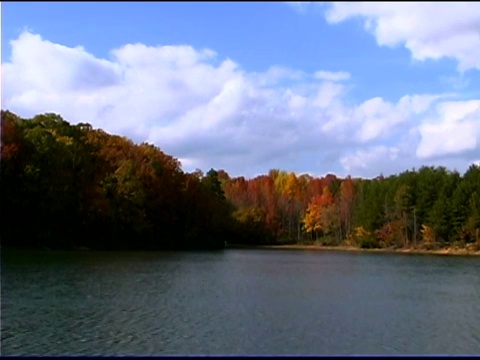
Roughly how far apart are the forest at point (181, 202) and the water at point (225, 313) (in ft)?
42.2

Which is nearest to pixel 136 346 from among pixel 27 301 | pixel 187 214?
pixel 27 301

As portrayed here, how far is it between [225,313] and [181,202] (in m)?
44.8

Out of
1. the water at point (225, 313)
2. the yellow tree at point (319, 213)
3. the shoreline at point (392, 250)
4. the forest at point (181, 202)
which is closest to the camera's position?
the water at point (225, 313)

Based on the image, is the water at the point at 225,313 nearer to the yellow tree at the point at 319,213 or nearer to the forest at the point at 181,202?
the forest at the point at 181,202

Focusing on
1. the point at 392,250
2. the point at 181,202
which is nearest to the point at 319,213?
the point at 392,250

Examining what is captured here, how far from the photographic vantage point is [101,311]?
18484 millimetres

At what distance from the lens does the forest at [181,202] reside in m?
44.7

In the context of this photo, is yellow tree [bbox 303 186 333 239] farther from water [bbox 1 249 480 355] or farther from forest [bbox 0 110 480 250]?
water [bbox 1 249 480 355]

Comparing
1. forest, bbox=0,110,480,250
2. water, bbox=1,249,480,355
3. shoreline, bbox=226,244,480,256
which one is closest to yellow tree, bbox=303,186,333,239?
forest, bbox=0,110,480,250

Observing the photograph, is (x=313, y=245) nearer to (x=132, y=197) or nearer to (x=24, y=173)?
(x=132, y=197)

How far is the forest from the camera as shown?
4472 centimetres

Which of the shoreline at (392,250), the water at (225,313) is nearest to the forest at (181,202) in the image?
the shoreline at (392,250)

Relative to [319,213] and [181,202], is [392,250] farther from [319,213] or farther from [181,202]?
[181,202]

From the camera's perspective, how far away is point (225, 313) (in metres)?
18.8
